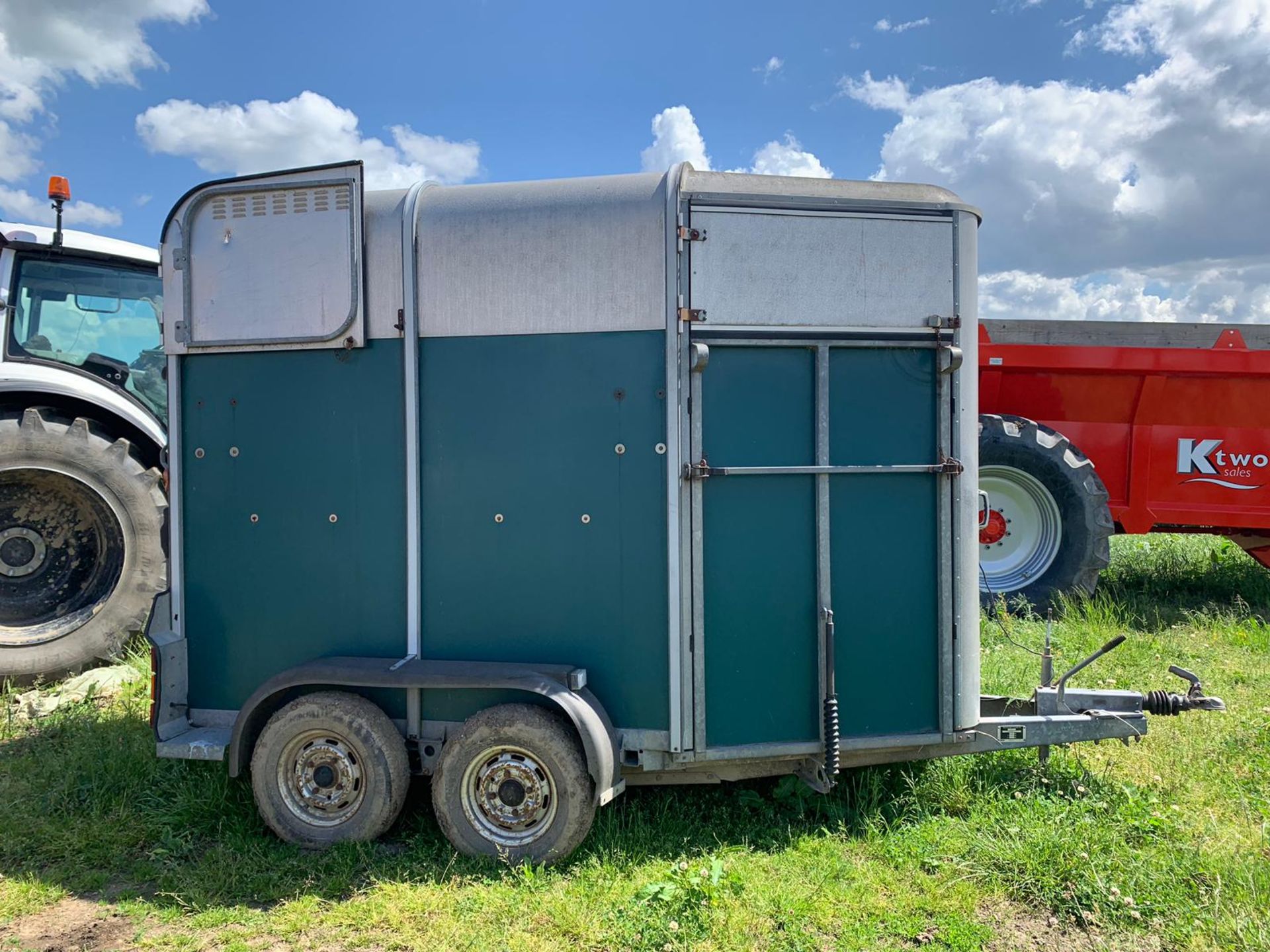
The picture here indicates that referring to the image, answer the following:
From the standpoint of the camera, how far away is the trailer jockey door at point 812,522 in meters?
3.57

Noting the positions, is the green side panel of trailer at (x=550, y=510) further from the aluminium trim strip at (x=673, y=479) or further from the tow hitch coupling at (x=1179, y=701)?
the tow hitch coupling at (x=1179, y=701)

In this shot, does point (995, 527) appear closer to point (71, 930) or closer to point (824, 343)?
point (824, 343)

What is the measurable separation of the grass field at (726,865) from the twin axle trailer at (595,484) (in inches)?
9.9

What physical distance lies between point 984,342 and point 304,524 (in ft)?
18.7

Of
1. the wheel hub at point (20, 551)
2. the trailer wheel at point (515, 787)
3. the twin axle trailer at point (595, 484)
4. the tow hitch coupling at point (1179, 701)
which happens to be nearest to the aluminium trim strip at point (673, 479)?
the twin axle trailer at point (595, 484)

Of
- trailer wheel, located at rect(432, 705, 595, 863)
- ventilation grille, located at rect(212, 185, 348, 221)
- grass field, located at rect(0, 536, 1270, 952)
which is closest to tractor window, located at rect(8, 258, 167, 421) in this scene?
ventilation grille, located at rect(212, 185, 348, 221)

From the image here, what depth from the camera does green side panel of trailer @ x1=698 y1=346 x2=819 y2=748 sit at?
3.58m

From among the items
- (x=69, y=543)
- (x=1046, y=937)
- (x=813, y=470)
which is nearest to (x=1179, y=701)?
(x=1046, y=937)

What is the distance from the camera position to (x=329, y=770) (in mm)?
3641

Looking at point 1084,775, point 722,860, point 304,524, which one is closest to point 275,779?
point 304,524

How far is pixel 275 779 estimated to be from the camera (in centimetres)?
364

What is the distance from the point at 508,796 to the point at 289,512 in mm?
1558

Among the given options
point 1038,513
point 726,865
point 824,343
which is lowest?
point 726,865

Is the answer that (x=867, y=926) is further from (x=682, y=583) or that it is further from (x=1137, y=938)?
(x=682, y=583)
